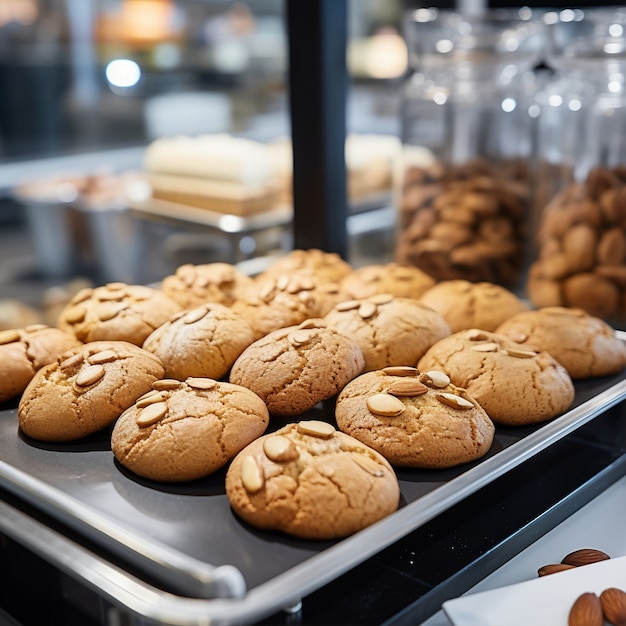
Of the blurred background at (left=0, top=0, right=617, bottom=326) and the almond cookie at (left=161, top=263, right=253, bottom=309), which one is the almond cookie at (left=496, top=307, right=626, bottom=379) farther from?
the blurred background at (left=0, top=0, right=617, bottom=326)

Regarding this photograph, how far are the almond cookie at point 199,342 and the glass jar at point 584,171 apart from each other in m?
0.59

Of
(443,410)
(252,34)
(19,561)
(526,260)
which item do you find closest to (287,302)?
(443,410)

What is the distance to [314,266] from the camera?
1.16m

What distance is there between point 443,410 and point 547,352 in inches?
8.8

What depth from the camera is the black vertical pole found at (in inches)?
50.8

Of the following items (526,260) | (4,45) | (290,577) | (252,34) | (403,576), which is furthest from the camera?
(252,34)

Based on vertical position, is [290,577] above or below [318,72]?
below

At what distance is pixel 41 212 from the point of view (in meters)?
2.68

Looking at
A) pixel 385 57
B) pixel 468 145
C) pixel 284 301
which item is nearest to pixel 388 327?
pixel 284 301

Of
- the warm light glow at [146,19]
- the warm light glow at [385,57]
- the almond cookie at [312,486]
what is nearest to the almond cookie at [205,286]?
the almond cookie at [312,486]

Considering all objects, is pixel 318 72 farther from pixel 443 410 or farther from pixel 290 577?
pixel 290 577

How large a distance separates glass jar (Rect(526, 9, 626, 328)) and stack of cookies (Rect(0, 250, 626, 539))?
0.78ft

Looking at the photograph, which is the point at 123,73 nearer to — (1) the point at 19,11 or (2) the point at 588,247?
(1) the point at 19,11

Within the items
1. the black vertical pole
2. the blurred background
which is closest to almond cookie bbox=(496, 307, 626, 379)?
the black vertical pole
